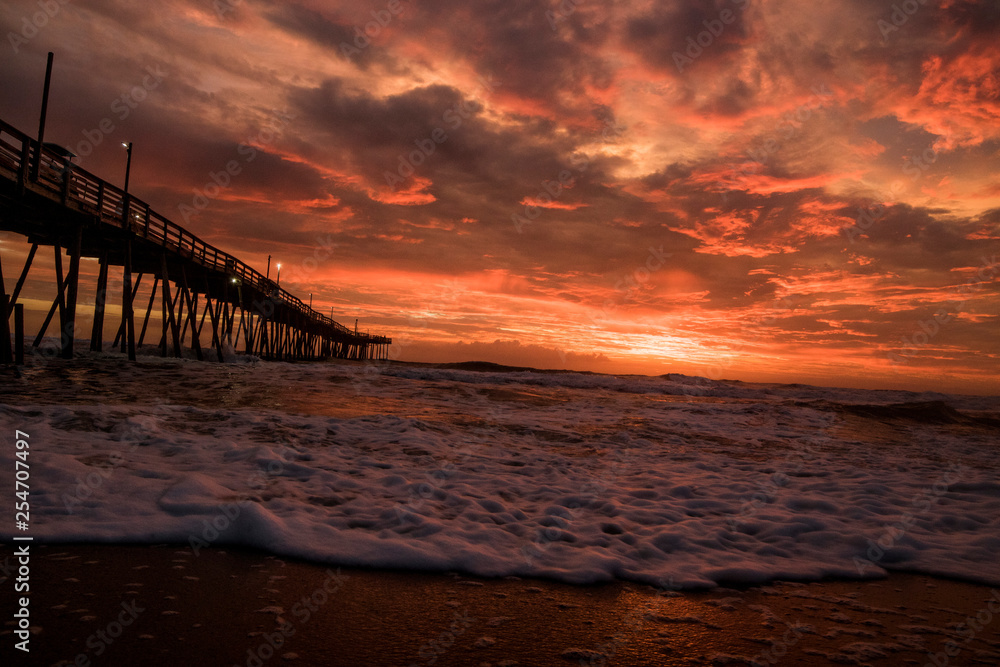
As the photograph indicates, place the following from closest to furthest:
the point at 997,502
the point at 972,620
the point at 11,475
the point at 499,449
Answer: the point at 972,620, the point at 11,475, the point at 997,502, the point at 499,449

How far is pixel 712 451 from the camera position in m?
9.05

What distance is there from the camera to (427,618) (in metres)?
2.70

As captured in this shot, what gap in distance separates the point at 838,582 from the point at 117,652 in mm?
4553

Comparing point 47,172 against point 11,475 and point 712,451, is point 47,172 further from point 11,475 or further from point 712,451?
point 712,451

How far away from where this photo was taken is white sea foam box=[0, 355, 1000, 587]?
3742 mm

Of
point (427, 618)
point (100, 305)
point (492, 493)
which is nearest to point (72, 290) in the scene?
point (100, 305)

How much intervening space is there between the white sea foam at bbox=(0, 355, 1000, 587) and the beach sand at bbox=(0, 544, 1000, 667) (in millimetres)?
291

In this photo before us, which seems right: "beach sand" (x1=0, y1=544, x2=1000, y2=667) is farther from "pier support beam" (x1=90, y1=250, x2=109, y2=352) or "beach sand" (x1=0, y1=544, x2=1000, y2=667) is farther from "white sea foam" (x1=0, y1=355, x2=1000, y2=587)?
"pier support beam" (x1=90, y1=250, x2=109, y2=352)

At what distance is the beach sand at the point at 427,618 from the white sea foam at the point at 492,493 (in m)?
0.29

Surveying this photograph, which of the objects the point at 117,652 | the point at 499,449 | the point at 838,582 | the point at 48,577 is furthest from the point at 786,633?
the point at 499,449

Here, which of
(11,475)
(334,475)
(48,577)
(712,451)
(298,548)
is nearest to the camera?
(48,577)

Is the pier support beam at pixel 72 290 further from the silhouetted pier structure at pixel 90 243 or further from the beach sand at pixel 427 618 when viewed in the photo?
the beach sand at pixel 427 618

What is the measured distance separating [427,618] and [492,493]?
281cm

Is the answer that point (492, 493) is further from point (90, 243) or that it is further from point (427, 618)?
point (90, 243)
